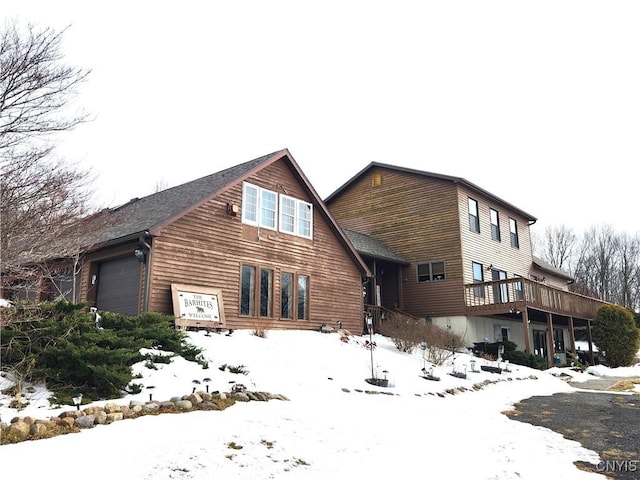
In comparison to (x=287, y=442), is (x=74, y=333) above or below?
above

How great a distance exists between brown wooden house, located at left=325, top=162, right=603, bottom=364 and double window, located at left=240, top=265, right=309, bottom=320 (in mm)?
5393

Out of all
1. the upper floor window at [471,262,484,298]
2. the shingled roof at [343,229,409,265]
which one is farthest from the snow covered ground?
the upper floor window at [471,262,484,298]

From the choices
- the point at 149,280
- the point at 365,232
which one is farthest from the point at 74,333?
the point at 365,232

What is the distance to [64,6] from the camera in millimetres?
9805

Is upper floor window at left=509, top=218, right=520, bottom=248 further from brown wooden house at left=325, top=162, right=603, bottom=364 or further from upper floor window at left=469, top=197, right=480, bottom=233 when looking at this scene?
upper floor window at left=469, top=197, right=480, bottom=233

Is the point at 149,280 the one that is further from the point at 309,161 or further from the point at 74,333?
the point at 309,161

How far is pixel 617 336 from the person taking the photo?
25.0 metres

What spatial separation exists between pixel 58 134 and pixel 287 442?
23.1 feet

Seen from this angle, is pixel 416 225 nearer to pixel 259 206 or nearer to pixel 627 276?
pixel 259 206

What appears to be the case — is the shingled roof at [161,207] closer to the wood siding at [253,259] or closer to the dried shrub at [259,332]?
the wood siding at [253,259]

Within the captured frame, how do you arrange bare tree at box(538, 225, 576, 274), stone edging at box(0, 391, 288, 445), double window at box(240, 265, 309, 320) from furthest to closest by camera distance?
1. bare tree at box(538, 225, 576, 274)
2. double window at box(240, 265, 309, 320)
3. stone edging at box(0, 391, 288, 445)

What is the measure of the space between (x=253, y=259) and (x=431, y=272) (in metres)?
11.7

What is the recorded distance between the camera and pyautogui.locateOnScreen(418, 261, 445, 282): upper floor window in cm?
2452

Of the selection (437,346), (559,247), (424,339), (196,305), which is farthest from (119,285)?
(559,247)
